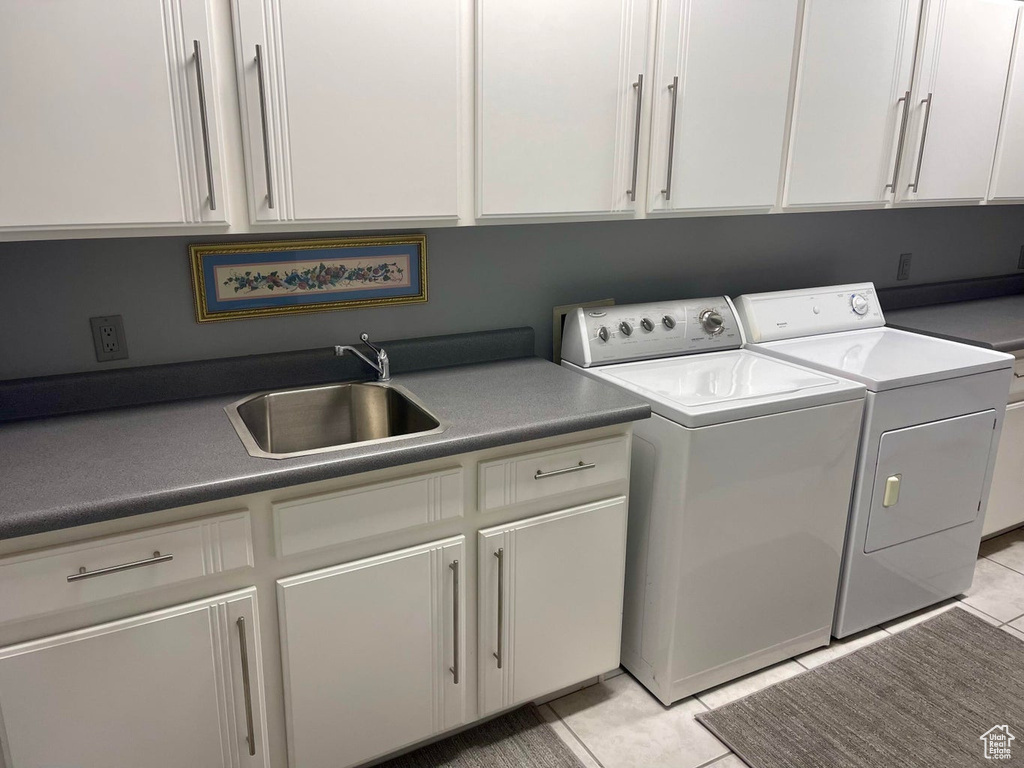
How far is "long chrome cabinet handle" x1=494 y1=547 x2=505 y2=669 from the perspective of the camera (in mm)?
1823

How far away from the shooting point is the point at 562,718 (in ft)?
6.84

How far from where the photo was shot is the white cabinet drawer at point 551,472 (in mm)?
1773

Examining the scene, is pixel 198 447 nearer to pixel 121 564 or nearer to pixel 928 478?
pixel 121 564

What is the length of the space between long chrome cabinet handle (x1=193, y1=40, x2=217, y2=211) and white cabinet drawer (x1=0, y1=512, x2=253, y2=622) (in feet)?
2.21

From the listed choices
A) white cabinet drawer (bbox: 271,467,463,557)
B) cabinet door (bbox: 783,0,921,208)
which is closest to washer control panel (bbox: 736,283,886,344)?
cabinet door (bbox: 783,0,921,208)

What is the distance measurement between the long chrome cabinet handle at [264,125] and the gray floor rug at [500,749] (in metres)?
1.42

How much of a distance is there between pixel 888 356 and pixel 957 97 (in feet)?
3.17

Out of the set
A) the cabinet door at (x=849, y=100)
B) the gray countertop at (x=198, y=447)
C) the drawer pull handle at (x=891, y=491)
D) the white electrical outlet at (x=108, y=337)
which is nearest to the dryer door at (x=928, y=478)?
the drawer pull handle at (x=891, y=491)

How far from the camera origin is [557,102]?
6.21ft

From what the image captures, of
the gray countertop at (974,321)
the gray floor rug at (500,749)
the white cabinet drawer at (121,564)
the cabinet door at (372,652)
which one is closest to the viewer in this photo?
the white cabinet drawer at (121,564)

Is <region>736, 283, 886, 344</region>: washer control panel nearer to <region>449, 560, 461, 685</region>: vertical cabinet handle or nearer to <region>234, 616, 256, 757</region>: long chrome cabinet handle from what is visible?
<region>449, 560, 461, 685</region>: vertical cabinet handle

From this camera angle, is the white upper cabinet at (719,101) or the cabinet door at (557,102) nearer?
the cabinet door at (557,102)

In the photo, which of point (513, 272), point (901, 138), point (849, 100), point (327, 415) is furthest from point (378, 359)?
point (901, 138)

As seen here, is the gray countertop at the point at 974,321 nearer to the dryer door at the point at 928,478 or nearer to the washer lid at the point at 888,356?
the washer lid at the point at 888,356
